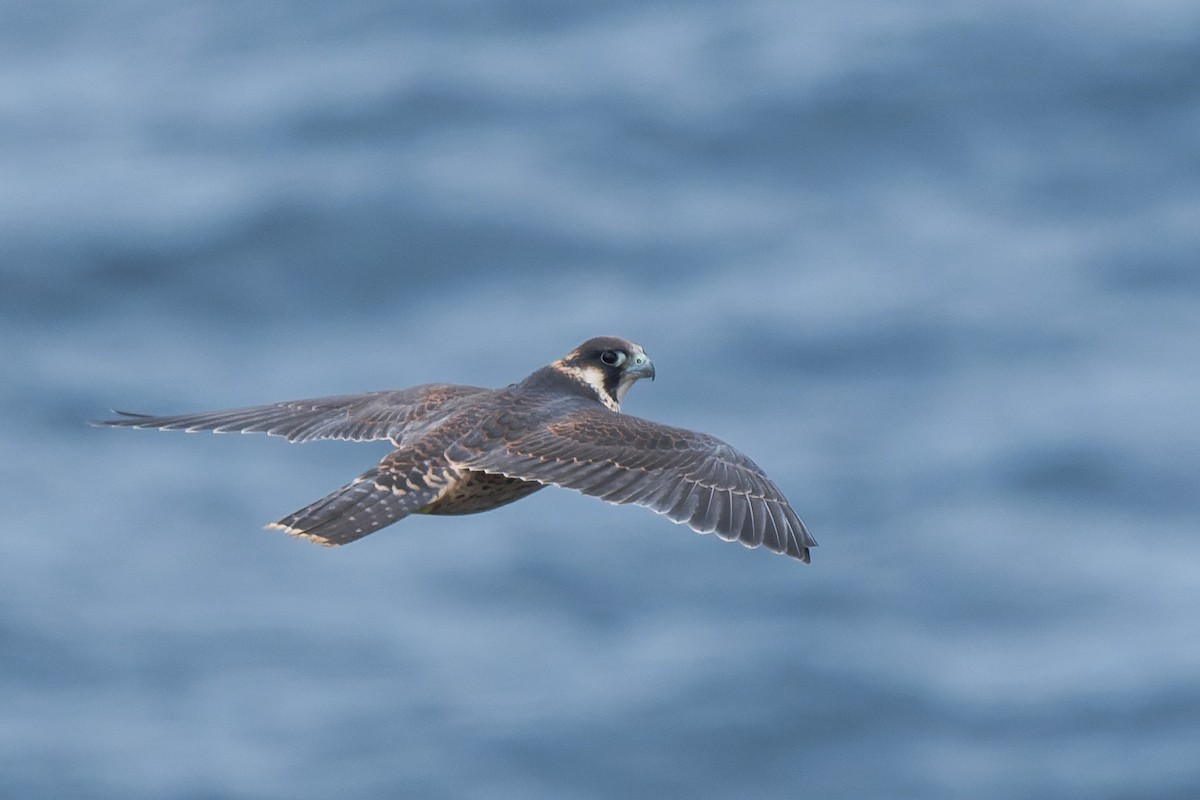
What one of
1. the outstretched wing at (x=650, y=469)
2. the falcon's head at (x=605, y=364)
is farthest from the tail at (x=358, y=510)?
the falcon's head at (x=605, y=364)

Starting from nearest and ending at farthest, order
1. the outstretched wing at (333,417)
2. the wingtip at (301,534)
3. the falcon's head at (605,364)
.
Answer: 1. the wingtip at (301,534)
2. the outstretched wing at (333,417)
3. the falcon's head at (605,364)

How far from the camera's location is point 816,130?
20984mm

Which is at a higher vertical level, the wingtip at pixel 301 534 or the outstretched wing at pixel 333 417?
the outstretched wing at pixel 333 417

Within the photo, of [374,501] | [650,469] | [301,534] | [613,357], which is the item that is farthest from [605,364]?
[301,534]

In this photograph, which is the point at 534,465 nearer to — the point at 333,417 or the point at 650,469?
the point at 650,469

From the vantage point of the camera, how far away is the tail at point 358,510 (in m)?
6.93

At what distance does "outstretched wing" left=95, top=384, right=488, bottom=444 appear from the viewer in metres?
8.02

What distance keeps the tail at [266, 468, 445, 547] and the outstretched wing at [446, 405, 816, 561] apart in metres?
0.22

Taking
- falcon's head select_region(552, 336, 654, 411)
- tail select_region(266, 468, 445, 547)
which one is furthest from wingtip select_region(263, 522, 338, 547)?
falcon's head select_region(552, 336, 654, 411)

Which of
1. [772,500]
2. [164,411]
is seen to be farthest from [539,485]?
[164,411]

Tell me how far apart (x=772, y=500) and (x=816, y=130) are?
562 inches

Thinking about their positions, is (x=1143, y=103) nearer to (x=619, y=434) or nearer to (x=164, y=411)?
(x=164, y=411)

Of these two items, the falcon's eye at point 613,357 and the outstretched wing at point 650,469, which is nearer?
the outstretched wing at point 650,469

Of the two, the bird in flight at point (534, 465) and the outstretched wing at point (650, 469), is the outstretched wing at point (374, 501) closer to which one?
the bird in flight at point (534, 465)
